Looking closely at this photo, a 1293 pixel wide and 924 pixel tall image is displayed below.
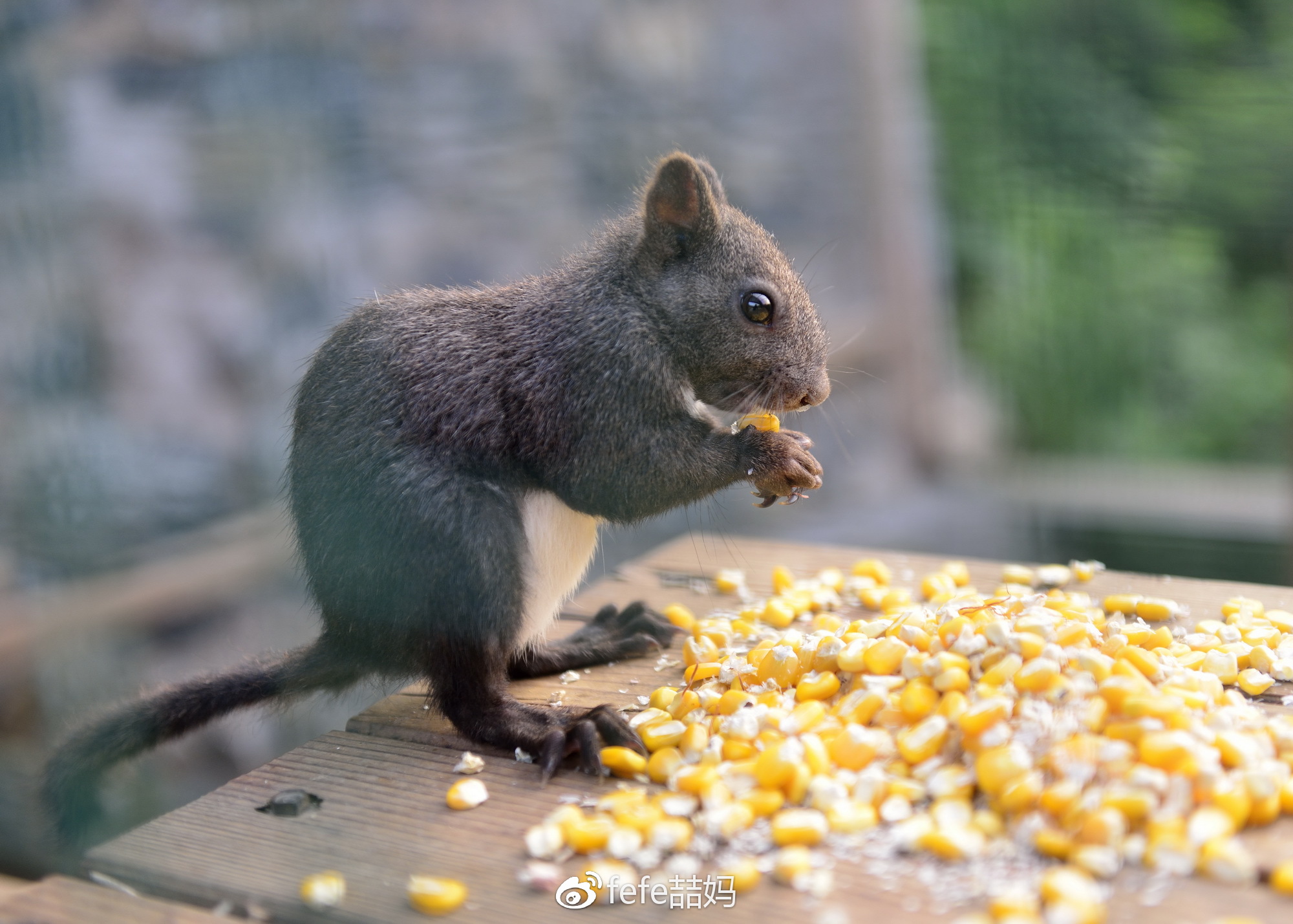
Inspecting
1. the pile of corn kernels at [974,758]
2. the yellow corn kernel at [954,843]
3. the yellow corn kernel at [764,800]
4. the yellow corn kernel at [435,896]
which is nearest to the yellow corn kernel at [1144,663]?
the pile of corn kernels at [974,758]

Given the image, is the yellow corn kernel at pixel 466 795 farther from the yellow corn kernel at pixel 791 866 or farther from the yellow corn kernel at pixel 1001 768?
the yellow corn kernel at pixel 1001 768

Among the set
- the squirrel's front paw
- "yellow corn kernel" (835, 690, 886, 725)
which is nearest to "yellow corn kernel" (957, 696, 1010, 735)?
"yellow corn kernel" (835, 690, 886, 725)

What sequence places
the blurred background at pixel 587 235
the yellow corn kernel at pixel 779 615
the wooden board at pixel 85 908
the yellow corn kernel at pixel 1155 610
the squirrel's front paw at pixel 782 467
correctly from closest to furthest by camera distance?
the wooden board at pixel 85 908, the squirrel's front paw at pixel 782 467, the yellow corn kernel at pixel 1155 610, the yellow corn kernel at pixel 779 615, the blurred background at pixel 587 235

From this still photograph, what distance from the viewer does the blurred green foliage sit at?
3566 millimetres

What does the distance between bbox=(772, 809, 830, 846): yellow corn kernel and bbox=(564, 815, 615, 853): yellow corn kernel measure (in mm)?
175

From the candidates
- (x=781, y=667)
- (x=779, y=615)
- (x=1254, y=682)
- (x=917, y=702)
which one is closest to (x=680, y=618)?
(x=779, y=615)

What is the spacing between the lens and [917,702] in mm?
1270

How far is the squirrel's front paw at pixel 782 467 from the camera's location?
5.14ft

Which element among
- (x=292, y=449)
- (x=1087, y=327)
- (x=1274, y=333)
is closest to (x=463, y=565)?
(x=292, y=449)

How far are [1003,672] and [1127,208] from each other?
10.1 ft

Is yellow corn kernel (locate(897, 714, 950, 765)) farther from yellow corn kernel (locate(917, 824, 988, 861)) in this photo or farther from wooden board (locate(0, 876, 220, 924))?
wooden board (locate(0, 876, 220, 924))

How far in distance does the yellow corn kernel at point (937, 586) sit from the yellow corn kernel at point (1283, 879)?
826 millimetres

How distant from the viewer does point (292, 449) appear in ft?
4.98

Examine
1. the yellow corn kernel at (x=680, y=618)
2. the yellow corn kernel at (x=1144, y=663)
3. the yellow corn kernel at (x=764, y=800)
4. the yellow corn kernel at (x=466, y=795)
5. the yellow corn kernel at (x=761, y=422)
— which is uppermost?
the yellow corn kernel at (x=761, y=422)
